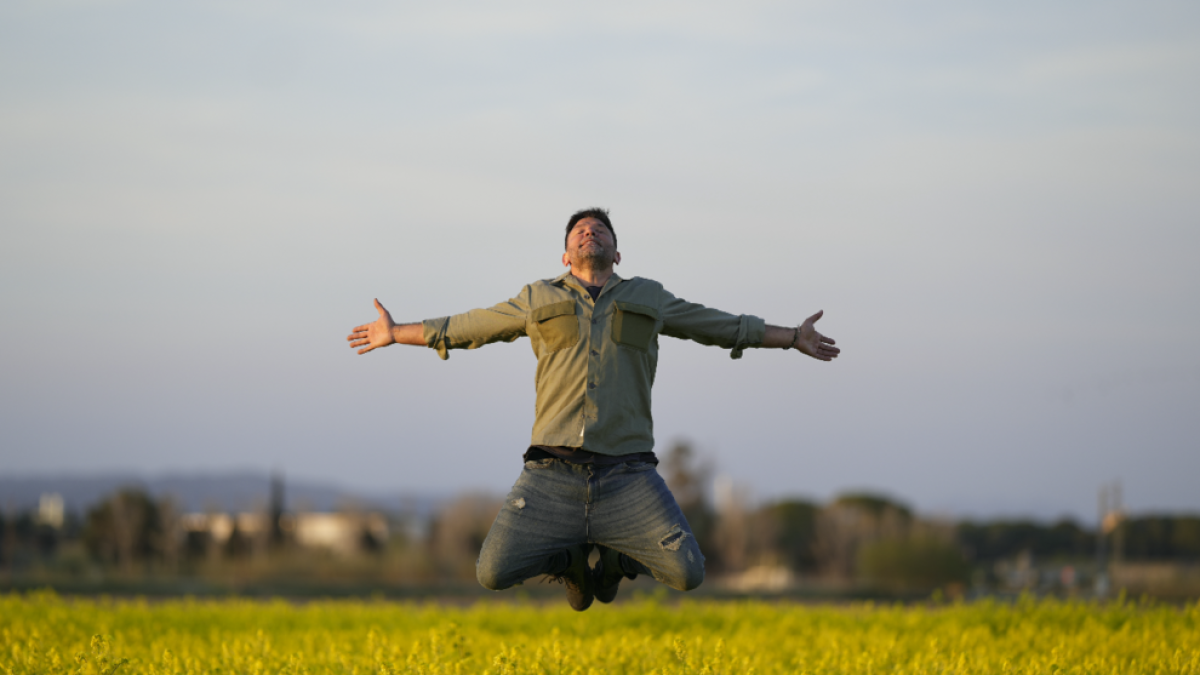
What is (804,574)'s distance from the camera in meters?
44.3

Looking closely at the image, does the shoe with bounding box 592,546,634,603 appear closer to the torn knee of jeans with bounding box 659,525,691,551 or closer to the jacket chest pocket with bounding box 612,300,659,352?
the torn knee of jeans with bounding box 659,525,691,551

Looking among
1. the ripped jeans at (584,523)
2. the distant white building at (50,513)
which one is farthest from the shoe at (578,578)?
the distant white building at (50,513)

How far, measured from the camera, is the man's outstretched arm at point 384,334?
853cm

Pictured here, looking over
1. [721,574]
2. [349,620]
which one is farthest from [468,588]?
[349,620]

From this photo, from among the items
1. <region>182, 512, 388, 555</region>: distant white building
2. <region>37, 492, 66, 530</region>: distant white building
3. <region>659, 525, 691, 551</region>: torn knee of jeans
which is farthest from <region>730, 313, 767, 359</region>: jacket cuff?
<region>37, 492, 66, 530</region>: distant white building

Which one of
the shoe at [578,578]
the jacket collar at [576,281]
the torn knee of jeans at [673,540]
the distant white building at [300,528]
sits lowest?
the distant white building at [300,528]

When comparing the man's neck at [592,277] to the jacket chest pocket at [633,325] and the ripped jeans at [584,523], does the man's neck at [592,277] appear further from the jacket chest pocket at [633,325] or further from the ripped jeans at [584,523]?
the ripped jeans at [584,523]

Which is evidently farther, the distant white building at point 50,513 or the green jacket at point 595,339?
the distant white building at point 50,513

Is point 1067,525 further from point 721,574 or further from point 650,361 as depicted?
point 650,361

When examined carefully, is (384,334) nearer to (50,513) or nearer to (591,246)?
(591,246)

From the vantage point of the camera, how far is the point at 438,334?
8.48 metres

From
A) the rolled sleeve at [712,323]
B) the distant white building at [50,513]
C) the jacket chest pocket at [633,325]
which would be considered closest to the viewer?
the jacket chest pocket at [633,325]

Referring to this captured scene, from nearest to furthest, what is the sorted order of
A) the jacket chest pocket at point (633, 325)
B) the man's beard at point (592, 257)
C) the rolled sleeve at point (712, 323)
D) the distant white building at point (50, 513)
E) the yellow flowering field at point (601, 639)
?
the jacket chest pocket at point (633, 325)
the man's beard at point (592, 257)
the rolled sleeve at point (712, 323)
the yellow flowering field at point (601, 639)
the distant white building at point (50, 513)

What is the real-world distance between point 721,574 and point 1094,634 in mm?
31522
